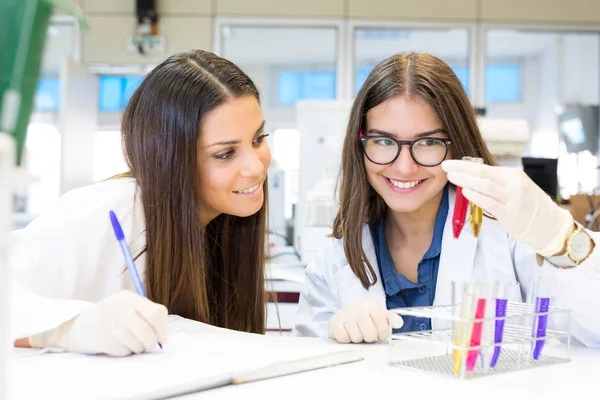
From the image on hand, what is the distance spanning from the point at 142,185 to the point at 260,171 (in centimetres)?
26

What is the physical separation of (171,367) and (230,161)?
2.31 feet

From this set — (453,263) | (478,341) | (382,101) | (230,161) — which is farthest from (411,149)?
(478,341)

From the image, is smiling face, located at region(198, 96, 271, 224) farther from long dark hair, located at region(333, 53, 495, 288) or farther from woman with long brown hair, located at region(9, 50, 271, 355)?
long dark hair, located at region(333, 53, 495, 288)

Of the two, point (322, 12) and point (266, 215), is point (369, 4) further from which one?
point (266, 215)

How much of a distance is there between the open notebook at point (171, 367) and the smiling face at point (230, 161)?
0.47 m

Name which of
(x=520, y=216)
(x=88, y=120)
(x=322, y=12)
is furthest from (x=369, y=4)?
(x=520, y=216)

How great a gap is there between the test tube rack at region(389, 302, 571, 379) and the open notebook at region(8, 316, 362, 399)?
0.10 meters

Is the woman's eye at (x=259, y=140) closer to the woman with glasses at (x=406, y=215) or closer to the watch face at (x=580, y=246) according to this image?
the woman with glasses at (x=406, y=215)

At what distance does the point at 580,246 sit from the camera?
1.28m

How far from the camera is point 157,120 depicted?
157 centimetres

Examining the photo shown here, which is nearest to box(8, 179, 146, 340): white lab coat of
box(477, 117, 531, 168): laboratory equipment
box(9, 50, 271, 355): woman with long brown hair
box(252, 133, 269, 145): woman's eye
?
box(9, 50, 271, 355): woman with long brown hair

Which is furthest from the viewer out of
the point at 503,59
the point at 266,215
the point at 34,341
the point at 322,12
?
the point at 503,59

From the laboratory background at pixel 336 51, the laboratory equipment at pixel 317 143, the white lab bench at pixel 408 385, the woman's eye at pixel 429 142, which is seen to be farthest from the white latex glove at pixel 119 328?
the laboratory background at pixel 336 51

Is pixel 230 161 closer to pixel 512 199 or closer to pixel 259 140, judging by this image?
pixel 259 140
